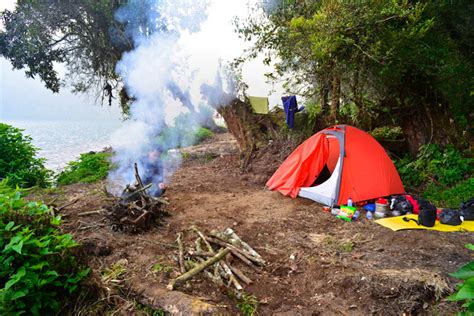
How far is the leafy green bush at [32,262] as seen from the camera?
2.46 metres

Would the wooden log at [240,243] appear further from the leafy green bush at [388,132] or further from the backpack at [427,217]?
the leafy green bush at [388,132]

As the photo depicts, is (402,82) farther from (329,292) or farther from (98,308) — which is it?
(98,308)

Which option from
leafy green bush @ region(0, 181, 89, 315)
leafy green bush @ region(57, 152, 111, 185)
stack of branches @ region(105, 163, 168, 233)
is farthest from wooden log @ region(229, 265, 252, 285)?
leafy green bush @ region(57, 152, 111, 185)

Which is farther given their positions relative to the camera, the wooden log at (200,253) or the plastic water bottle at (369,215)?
the plastic water bottle at (369,215)

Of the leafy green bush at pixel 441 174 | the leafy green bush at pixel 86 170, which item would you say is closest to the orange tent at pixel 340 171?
the leafy green bush at pixel 441 174

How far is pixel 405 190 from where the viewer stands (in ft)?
24.2

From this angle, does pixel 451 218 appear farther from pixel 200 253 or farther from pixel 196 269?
pixel 196 269

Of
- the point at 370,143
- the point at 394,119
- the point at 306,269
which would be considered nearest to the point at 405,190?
the point at 370,143

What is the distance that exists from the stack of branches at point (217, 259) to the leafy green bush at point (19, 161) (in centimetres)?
631

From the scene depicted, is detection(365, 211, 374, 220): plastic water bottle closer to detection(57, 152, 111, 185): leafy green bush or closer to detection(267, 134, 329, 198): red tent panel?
detection(267, 134, 329, 198): red tent panel

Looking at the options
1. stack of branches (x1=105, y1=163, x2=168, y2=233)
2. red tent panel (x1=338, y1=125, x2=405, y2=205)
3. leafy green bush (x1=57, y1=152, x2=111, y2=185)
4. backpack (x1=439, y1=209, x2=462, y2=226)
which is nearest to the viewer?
stack of branches (x1=105, y1=163, x2=168, y2=233)

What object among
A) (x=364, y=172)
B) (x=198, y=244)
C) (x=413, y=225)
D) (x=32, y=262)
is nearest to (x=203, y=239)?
(x=198, y=244)

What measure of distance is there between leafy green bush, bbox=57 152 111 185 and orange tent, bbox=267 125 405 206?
5.54 meters

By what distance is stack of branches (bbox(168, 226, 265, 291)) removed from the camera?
3.47 metres
